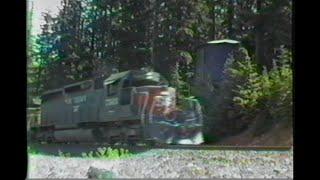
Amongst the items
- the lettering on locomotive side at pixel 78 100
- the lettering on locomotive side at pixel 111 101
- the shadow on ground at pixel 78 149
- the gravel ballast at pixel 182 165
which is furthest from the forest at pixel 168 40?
the lettering on locomotive side at pixel 78 100

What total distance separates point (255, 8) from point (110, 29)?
106cm

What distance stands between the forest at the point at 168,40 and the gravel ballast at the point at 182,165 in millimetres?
260

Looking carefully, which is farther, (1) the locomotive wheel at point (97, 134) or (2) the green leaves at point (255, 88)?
(1) the locomotive wheel at point (97, 134)

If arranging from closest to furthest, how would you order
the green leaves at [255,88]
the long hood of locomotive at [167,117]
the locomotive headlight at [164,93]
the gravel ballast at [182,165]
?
1. the gravel ballast at [182,165]
2. the green leaves at [255,88]
3. the long hood of locomotive at [167,117]
4. the locomotive headlight at [164,93]

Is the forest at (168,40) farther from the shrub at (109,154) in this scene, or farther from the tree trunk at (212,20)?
the shrub at (109,154)

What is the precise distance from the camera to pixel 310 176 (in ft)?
6.95

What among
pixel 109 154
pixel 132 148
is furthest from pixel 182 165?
pixel 109 154

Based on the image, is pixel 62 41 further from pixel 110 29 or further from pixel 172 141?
pixel 172 141

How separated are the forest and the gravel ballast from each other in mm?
260

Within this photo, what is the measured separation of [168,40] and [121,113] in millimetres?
1062

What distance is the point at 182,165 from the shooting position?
3.07m

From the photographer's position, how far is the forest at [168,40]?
300 cm

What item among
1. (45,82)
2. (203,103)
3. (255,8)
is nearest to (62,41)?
(45,82)

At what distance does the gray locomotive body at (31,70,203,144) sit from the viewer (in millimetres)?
3354
